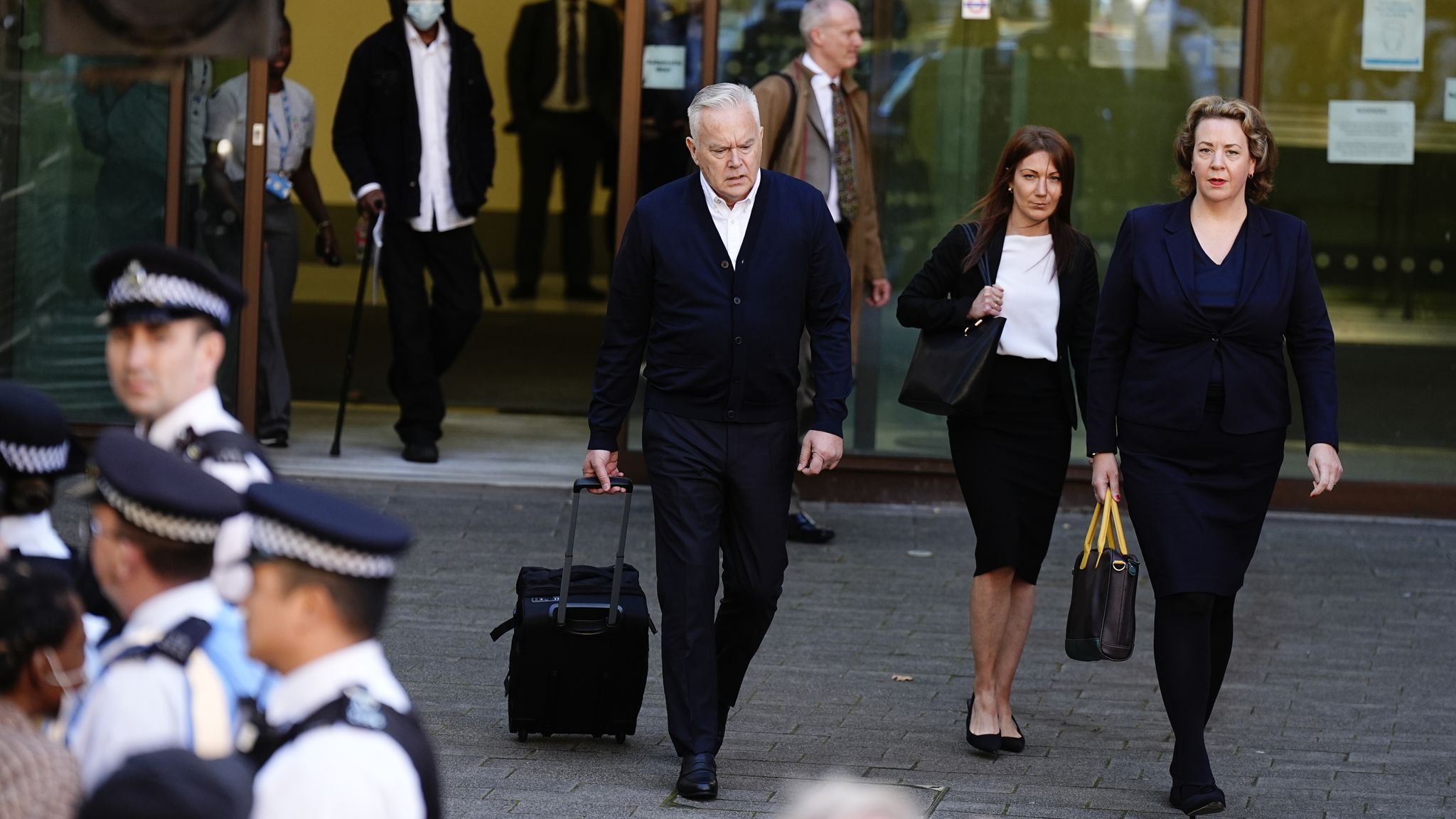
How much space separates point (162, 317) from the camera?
3713 millimetres

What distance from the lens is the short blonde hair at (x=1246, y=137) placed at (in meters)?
5.77

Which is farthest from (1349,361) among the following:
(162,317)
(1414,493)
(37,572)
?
(37,572)

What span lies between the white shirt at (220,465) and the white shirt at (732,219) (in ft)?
7.60

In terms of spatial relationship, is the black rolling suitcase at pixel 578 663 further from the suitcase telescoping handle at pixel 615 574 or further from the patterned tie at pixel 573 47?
the patterned tie at pixel 573 47

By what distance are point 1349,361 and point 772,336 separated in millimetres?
5114

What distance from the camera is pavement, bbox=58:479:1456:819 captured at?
5820 millimetres

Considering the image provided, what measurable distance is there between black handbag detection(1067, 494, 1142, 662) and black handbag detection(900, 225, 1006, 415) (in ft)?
2.05

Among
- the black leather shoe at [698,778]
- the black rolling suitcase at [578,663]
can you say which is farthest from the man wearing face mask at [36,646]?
the black rolling suitcase at [578,663]

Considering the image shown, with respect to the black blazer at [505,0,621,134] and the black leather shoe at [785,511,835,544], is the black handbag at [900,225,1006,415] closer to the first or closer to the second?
the black leather shoe at [785,511,835,544]

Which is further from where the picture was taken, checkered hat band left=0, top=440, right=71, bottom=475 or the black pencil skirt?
the black pencil skirt

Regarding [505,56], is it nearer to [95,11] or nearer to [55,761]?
[95,11]

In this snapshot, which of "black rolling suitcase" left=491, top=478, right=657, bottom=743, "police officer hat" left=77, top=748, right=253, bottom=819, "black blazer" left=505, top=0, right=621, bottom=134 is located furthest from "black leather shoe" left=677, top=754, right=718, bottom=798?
"black blazer" left=505, top=0, right=621, bottom=134

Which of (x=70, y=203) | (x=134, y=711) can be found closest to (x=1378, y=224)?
(x=70, y=203)

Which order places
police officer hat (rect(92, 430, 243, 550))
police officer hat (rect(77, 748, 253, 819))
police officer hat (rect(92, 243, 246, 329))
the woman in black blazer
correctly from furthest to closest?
the woman in black blazer
police officer hat (rect(92, 243, 246, 329))
police officer hat (rect(92, 430, 243, 550))
police officer hat (rect(77, 748, 253, 819))
